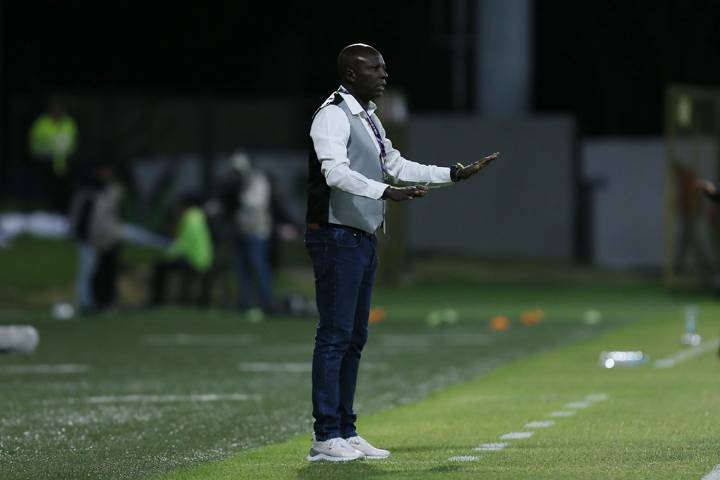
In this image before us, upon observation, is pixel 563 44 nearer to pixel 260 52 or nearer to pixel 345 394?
pixel 260 52

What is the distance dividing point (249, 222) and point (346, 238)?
15.7 m

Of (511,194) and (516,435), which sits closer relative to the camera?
(516,435)

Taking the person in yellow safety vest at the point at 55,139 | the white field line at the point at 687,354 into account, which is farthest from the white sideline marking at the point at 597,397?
the person in yellow safety vest at the point at 55,139

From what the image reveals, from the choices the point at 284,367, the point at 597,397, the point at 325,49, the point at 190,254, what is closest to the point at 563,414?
the point at 597,397

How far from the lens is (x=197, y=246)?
27.5 m

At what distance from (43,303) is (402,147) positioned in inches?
286

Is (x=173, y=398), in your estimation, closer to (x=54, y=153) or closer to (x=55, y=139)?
(x=55, y=139)

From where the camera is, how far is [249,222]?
25.9m

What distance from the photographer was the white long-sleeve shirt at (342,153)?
9984mm

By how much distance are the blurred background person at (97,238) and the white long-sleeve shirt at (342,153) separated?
16550 millimetres

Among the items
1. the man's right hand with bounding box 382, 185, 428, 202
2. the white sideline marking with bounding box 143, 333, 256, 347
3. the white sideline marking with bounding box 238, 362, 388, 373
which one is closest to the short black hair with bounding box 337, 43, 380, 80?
the man's right hand with bounding box 382, 185, 428, 202

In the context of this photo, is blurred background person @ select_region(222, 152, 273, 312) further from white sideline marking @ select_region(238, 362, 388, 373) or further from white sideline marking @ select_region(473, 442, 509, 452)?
white sideline marking @ select_region(473, 442, 509, 452)

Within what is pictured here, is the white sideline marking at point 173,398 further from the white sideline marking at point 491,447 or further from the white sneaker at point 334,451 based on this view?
the white sneaker at point 334,451

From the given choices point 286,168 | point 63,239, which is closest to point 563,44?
point 286,168
